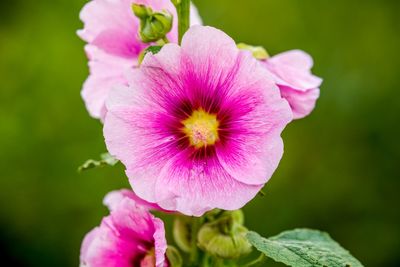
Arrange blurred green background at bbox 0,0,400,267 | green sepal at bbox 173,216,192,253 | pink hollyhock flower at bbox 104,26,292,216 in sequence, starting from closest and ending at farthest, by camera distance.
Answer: pink hollyhock flower at bbox 104,26,292,216
green sepal at bbox 173,216,192,253
blurred green background at bbox 0,0,400,267

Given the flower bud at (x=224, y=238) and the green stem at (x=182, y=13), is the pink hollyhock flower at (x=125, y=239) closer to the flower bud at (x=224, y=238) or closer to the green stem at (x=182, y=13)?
the flower bud at (x=224, y=238)

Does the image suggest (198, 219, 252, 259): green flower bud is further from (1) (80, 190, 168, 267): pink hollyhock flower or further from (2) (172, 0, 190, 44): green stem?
(2) (172, 0, 190, 44): green stem

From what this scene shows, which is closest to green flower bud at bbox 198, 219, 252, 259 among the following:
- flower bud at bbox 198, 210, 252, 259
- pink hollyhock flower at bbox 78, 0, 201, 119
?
flower bud at bbox 198, 210, 252, 259

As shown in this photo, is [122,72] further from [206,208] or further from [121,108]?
[206,208]

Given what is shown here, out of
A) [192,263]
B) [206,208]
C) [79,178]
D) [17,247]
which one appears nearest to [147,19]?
[206,208]

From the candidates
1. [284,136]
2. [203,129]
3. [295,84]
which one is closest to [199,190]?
[203,129]

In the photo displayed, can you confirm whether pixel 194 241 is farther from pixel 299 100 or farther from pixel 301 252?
pixel 299 100
